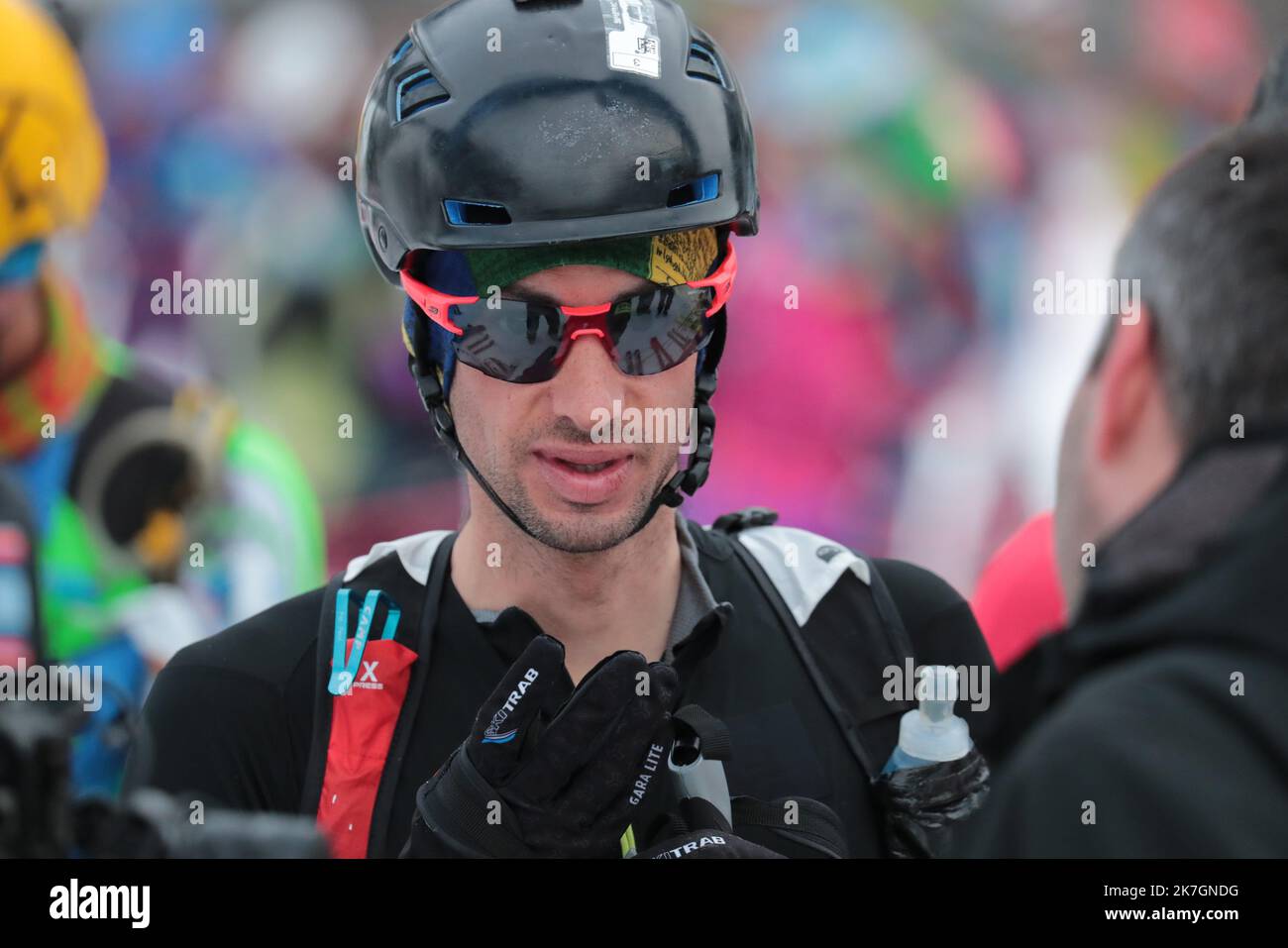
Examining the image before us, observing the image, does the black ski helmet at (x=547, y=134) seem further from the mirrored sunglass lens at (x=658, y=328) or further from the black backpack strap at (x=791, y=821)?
the black backpack strap at (x=791, y=821)

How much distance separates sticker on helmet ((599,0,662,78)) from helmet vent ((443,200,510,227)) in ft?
1.23

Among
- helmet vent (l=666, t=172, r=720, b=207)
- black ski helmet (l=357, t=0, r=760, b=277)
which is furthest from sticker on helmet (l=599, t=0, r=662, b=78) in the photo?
helmet vent (l=666, t=172, r=720, b=207)

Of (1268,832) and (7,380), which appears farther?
(7,380)

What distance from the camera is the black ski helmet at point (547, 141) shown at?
274 centimetres

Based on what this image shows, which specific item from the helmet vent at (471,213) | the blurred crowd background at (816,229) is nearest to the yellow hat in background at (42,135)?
the blurred crowd background at (816,229)

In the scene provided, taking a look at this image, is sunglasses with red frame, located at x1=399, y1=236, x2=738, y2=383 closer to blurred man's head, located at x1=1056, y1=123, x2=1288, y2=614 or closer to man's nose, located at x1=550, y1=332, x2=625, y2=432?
man's nose, located at x1=550, y1=332, x2=625, y2=432

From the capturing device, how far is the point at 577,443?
9.20 feet

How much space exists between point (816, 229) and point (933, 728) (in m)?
4.04

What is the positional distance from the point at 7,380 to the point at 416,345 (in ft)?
12.1

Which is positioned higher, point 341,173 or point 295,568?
point 341,173
